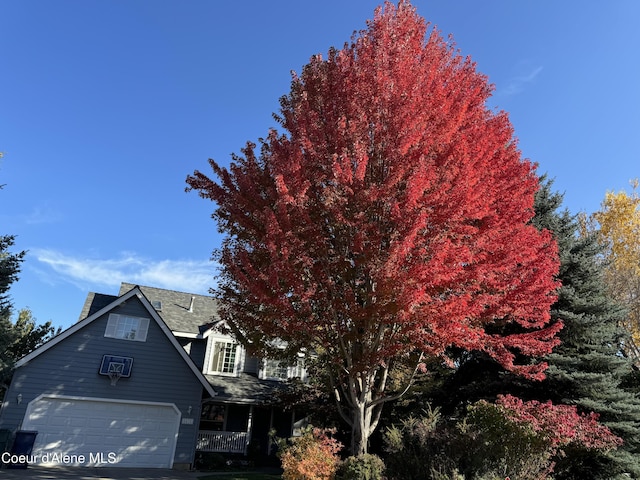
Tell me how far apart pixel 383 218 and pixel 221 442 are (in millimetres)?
15030

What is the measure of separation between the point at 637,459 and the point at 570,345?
11.4ft

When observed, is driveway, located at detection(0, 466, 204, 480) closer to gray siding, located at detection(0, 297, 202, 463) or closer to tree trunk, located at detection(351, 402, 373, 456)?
gray siding, located at detection(0, 297, 202, 463)

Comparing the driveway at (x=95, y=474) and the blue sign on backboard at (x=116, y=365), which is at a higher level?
the blue sign on backboard at (x=116, y=365)

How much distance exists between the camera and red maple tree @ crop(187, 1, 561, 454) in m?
8.65

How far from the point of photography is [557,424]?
8641mm

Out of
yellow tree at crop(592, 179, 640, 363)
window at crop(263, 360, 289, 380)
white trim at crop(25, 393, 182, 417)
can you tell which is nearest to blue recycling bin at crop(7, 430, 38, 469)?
white trim at crop(25, 393, 182, 417)

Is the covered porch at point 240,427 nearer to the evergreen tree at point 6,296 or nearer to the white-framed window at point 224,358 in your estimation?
the white-framed window at point 224,358

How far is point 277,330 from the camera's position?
10195 mm

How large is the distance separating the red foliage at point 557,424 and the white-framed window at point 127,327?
1466cm

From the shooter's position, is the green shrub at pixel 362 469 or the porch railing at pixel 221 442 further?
the porch railing at pixel 221 442

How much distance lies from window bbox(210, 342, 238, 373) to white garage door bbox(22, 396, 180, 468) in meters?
3.83

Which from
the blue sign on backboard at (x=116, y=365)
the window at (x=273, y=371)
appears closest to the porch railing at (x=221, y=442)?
the window at (x=273, y=371)

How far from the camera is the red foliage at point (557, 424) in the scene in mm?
8576

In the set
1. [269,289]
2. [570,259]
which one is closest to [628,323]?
[570,259]
